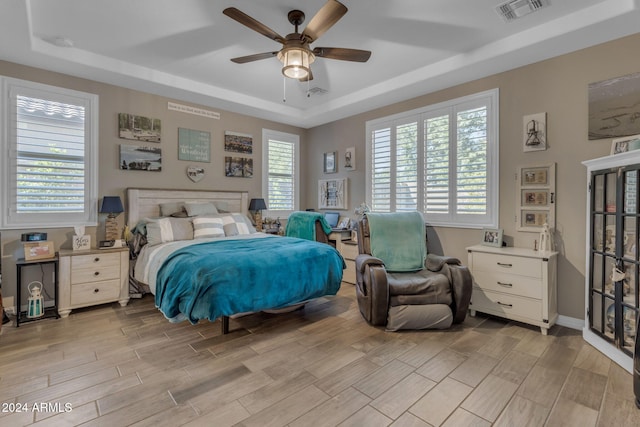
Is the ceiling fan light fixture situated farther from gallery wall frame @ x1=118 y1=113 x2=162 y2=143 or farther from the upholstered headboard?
the upholstered headboard

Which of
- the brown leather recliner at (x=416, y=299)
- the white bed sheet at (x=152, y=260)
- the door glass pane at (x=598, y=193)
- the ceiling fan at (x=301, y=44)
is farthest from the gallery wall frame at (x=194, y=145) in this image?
the door glass pane at (x=598, y=193)

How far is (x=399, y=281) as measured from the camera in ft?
9.62

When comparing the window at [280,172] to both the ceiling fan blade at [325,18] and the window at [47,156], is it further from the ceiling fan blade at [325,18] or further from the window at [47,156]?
the ceiling fan blade at [325,18]

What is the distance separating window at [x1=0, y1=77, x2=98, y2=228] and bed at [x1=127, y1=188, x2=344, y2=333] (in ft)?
1.78

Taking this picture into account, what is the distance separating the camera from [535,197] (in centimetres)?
315

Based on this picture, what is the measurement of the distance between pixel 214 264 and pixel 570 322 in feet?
11.0

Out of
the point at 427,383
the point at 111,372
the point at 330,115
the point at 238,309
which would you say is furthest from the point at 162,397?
the point at 330,115

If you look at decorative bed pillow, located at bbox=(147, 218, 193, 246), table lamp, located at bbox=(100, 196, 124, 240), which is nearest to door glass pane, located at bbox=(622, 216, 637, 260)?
decorative bed pillow, located at bbox=(147, 218, 193, 246)

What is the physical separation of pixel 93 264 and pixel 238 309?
1.95 metres

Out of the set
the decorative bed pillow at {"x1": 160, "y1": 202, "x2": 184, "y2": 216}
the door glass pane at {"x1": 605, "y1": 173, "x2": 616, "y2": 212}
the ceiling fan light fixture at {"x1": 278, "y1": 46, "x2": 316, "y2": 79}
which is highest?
the ceiling fan light fixture at {"x1": 278, "y1": 46, "x2": 316, "y2": 79}

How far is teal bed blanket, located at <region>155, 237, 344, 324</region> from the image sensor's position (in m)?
2.40

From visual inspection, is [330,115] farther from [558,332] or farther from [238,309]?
[558,332]

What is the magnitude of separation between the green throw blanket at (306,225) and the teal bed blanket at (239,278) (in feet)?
3.78

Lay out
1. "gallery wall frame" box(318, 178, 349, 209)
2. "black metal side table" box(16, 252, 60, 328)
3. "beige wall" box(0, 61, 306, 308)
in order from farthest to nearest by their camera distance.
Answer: "gallery wall frame" box(318, 178, 349, 209)
"beige wall" box(0, 61, 306, 308)
"black metal side table" box(16, 252, 60, 328)
